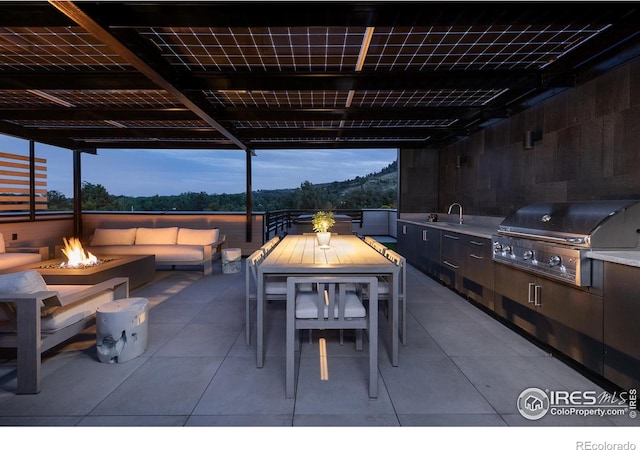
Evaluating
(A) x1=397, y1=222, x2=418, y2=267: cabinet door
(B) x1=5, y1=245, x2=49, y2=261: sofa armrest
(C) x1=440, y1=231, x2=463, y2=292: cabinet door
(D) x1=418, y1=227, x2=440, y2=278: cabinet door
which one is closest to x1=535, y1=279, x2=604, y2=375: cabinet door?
(C) x1=440, y1=231, x2=463, y2=292: cabinet door

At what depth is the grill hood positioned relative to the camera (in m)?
2.33

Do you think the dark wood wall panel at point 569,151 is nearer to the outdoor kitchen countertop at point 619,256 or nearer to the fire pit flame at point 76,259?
the outdoor kitchen countertop at point 619,256

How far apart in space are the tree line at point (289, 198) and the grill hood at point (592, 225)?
30.0 feet

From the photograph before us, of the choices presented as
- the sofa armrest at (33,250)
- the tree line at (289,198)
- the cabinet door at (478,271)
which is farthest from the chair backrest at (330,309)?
the tree line at (289,198)

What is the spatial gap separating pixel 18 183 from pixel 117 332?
577 cm

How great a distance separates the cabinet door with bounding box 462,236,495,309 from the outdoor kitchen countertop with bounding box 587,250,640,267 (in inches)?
52.6

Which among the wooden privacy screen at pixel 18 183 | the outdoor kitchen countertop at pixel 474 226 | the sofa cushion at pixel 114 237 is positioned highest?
the wooden privacy screen at pixel 18 183

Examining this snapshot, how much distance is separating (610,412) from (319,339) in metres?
1.93

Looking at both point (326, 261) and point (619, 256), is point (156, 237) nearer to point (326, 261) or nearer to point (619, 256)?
point (326, 261)

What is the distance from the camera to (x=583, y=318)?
7.73 feet

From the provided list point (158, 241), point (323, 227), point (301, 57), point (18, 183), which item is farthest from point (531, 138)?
point (18, 183)

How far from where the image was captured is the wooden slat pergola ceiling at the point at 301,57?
7.61 ft

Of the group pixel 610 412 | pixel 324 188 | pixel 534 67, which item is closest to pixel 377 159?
pixel 324 188

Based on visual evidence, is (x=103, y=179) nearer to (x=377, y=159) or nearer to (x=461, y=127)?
(x=377, y=159)
